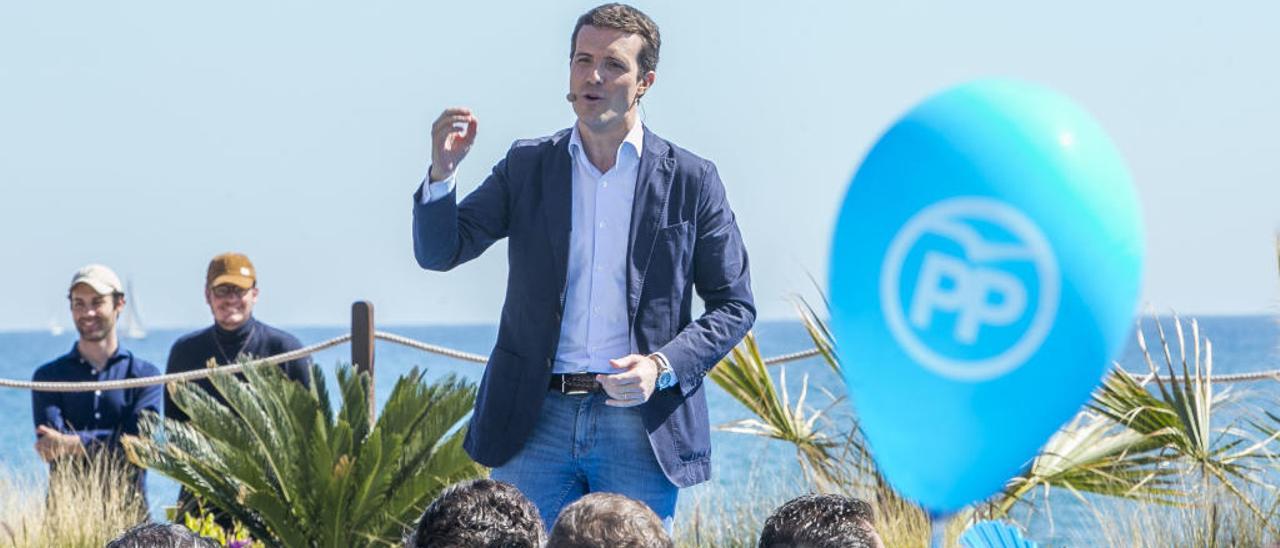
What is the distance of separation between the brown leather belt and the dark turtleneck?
304 cm

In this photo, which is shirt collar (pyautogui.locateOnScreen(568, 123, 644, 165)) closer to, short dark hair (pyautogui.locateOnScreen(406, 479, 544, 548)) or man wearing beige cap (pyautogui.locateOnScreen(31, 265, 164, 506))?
short dark hair (pyautogui.locateOnScreen(406, 479, 544, 548))

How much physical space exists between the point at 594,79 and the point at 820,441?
295 centimetres

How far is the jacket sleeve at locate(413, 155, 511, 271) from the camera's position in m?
3.67

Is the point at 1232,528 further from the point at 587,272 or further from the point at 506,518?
the point at 506,518

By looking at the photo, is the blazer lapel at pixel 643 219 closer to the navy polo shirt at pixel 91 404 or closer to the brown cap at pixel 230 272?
the brown cap at pixel 230 272

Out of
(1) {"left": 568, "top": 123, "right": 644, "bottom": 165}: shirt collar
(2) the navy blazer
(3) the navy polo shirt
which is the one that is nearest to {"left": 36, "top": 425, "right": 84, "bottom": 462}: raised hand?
(3) the navy polo shirt

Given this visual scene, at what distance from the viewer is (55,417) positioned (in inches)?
268

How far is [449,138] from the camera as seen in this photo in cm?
365

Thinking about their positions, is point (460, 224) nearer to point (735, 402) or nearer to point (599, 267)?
point (599, 267)

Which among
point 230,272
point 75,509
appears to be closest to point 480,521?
point 75,509

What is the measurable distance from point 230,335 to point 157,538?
3.88 meters

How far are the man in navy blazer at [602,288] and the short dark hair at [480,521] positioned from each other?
507mm

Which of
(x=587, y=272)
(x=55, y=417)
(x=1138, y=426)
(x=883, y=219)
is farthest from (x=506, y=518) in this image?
(x=55, y=417)

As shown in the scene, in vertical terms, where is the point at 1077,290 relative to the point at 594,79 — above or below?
below
